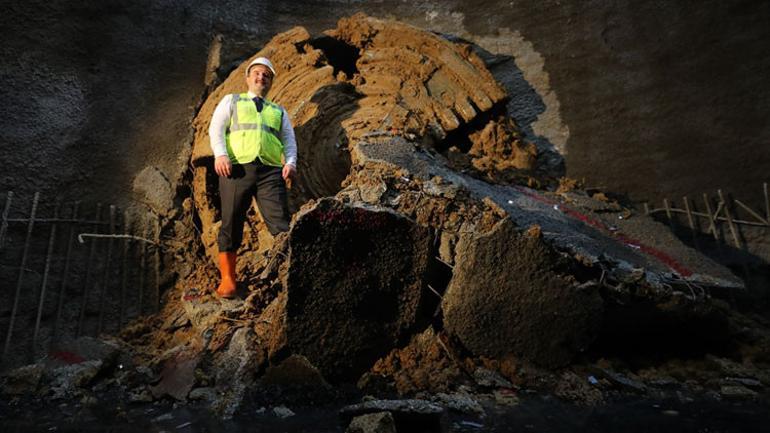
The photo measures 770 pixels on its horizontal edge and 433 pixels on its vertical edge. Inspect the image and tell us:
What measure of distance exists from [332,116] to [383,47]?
42.1 inches

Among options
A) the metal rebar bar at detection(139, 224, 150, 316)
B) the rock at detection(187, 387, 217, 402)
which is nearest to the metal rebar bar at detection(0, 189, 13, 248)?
the metal rebar bar at detection(139, 224, 150, 316)

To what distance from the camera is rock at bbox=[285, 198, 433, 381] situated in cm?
272

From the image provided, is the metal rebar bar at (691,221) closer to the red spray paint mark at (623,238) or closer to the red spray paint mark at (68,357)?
the red spray paint mark at (623,238)

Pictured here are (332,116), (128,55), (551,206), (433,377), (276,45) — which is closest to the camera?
(433,377)

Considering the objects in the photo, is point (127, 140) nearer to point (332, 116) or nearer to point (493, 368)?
point (332, 116)

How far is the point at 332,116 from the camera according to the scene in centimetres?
444

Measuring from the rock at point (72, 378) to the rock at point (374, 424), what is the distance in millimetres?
1891

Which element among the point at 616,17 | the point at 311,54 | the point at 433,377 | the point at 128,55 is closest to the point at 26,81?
the point at 128,55

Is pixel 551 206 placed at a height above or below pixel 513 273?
above

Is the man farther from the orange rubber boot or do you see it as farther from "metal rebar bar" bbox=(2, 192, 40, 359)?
"metal rebar bar" bbox=(2, 192, 40, 359)

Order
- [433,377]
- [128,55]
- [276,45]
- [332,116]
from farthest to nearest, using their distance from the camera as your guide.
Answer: [128,55] → [276,45] → [332,116] → [433,377]

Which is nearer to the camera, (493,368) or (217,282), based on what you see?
(493,368)

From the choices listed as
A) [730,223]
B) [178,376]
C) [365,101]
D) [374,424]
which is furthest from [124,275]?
[730,223]

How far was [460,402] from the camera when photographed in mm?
2480
